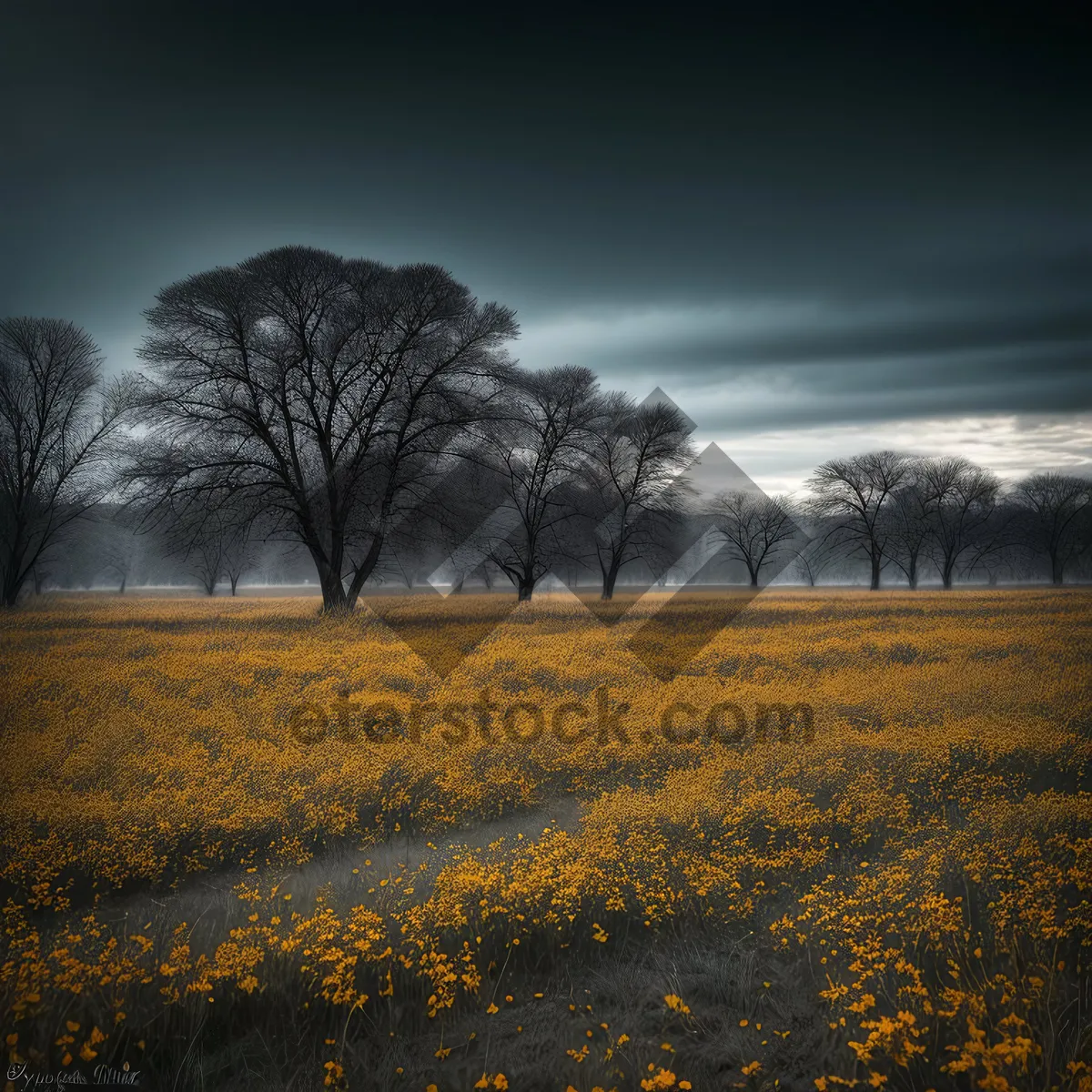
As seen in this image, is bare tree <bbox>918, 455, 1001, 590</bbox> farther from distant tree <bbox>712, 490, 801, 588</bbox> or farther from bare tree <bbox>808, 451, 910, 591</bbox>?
distant tree <bbox>712, 490, 801, 588</bbox>

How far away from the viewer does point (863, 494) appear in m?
38.4

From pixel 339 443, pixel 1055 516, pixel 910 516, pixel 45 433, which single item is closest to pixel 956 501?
pixel 910 516

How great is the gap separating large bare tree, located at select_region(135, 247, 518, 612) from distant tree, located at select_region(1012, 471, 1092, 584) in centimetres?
1428

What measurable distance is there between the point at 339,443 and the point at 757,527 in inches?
1671

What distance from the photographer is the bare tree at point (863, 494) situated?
35.7 meters

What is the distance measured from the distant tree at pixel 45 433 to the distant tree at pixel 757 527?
40.4m

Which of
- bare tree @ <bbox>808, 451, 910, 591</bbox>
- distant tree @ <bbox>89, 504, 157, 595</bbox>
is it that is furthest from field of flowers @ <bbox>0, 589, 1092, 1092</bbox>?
bare tree @ <bbox>808, 451, 910, 591</bbox>

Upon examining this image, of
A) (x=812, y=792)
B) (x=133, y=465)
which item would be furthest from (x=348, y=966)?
(x=133, y=465)

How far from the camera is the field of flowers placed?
10.7ft

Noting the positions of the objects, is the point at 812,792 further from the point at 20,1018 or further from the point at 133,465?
the point at 133,465

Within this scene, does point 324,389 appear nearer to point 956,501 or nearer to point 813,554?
point 956,501

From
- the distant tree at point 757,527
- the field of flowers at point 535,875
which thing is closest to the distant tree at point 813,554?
the distant tree at point 757,527

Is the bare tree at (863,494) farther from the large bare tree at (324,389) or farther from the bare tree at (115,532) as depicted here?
the bare tree at (115,532)

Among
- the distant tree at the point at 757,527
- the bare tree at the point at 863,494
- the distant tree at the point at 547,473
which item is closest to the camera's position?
the distant tree at the point at 547,473
